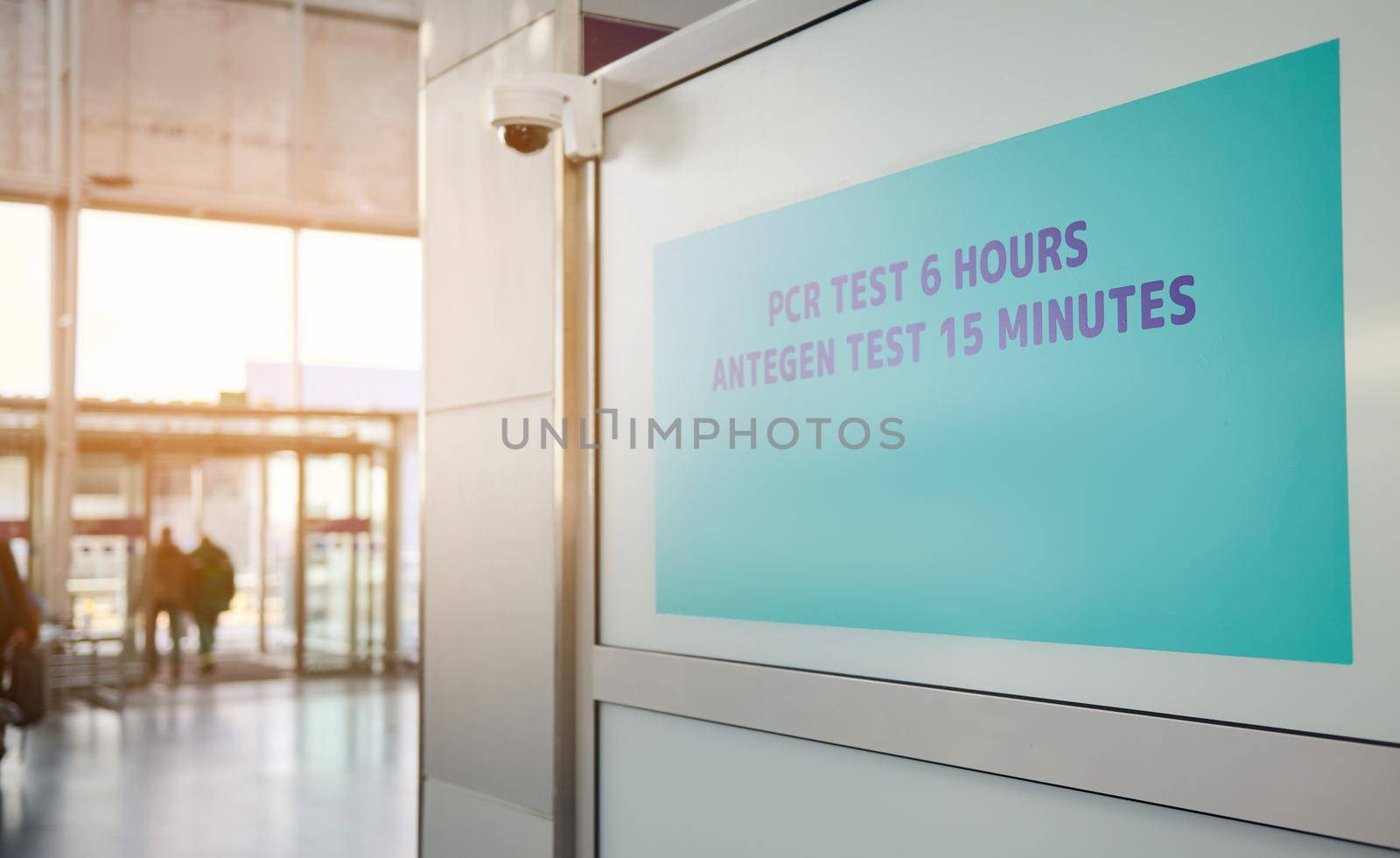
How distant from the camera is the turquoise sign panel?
183cm

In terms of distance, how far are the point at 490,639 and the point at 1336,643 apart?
2.61m

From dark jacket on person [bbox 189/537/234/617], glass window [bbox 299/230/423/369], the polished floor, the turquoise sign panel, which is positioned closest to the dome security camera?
the turquoise sign panel

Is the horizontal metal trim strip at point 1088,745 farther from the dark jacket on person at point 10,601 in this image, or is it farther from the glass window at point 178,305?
the glass window at point 178,305

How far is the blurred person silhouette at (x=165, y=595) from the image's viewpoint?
12.3 metres

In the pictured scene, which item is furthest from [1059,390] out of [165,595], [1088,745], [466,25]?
[165,595]

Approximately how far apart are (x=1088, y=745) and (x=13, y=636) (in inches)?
234

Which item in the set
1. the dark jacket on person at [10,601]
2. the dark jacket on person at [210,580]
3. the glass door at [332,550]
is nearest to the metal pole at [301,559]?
the glass door at [332,550]

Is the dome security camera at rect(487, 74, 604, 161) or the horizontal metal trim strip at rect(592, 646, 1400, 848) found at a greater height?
the dome security camera at rect(487, 74, 604, 161)

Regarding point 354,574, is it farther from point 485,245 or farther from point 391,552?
point 485,245

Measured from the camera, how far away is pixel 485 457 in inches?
152

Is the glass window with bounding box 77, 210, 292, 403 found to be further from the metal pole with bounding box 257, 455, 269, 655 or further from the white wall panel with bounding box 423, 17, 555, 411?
the white wall panel with bounding box 423, 17, 555, 411

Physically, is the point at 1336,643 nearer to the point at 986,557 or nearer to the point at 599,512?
the point at 986,557

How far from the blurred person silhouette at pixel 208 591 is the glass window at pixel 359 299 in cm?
227

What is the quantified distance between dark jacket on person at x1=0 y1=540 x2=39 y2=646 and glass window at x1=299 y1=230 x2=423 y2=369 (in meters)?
6.67
